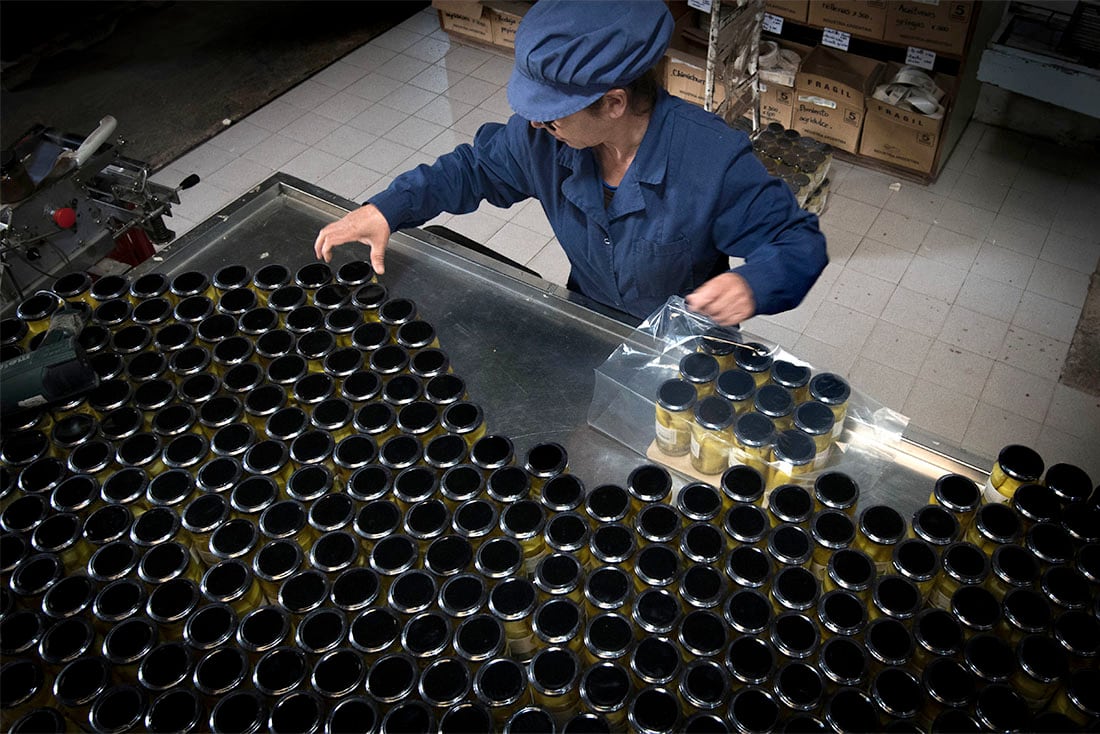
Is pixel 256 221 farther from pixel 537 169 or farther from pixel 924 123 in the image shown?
pixel 924 123

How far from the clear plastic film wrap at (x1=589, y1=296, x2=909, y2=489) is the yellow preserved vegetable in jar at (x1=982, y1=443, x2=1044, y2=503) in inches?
7.4

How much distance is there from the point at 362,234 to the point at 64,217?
1.12 m

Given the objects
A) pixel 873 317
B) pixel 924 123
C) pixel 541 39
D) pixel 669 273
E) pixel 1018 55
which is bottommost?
pixel 873 317

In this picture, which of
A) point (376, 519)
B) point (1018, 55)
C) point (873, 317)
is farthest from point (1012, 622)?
point (1018, 55)

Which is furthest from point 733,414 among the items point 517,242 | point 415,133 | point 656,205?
point 415,133

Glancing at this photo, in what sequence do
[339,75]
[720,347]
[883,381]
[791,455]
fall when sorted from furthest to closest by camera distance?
[339,75]
[883,381]
[720,347]
[791,455]

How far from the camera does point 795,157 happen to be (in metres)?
4.10

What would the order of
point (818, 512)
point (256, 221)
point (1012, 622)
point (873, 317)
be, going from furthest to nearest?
point (873, 317) → point (256, 221) → point (818, 512) → point (1012, 622)

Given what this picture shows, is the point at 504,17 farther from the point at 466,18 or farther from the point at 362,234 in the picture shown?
the point at 362,234

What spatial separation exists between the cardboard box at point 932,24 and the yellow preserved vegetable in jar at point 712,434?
3.25m

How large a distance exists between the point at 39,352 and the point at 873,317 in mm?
3143

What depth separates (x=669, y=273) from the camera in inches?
79.9

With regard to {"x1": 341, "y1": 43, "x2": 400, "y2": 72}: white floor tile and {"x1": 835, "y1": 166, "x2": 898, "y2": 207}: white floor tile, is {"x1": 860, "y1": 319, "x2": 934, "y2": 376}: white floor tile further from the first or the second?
{"x1": 341, "y1": 43, "x2": 400, "y2": 72}: white floor tile

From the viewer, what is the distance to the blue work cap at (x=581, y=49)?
1.58m
